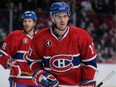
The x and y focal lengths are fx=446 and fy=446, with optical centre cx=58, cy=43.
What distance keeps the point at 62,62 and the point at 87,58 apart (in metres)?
0.22

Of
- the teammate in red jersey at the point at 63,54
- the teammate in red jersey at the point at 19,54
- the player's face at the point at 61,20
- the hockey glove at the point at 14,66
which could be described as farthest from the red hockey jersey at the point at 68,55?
the teammate in red jersey at the point at 19,54

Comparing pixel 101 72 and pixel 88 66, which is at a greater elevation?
pixel 88 66

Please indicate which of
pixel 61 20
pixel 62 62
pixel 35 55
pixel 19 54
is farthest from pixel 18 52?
pixel 61 20

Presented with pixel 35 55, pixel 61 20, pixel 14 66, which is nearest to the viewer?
pixel 61 20

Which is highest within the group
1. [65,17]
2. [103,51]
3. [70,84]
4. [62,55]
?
[65,17]

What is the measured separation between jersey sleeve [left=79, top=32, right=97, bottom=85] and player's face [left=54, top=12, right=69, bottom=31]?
19cm

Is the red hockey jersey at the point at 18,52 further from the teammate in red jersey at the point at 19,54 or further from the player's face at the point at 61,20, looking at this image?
the player's face at the point at 61,20

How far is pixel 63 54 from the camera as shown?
3.82 meters

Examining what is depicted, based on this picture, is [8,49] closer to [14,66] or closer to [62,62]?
[14,66]

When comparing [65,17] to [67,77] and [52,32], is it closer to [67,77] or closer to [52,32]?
[52,32]

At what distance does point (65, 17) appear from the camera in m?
3.78

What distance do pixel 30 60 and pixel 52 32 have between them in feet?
1.06

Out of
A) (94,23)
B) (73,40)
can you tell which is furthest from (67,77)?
(94,23)

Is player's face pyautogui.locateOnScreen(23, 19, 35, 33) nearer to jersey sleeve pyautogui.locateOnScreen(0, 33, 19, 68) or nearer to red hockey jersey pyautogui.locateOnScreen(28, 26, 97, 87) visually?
jersey sleeve pyautogui.locateOnScreen(0, 33, 19, 68)
